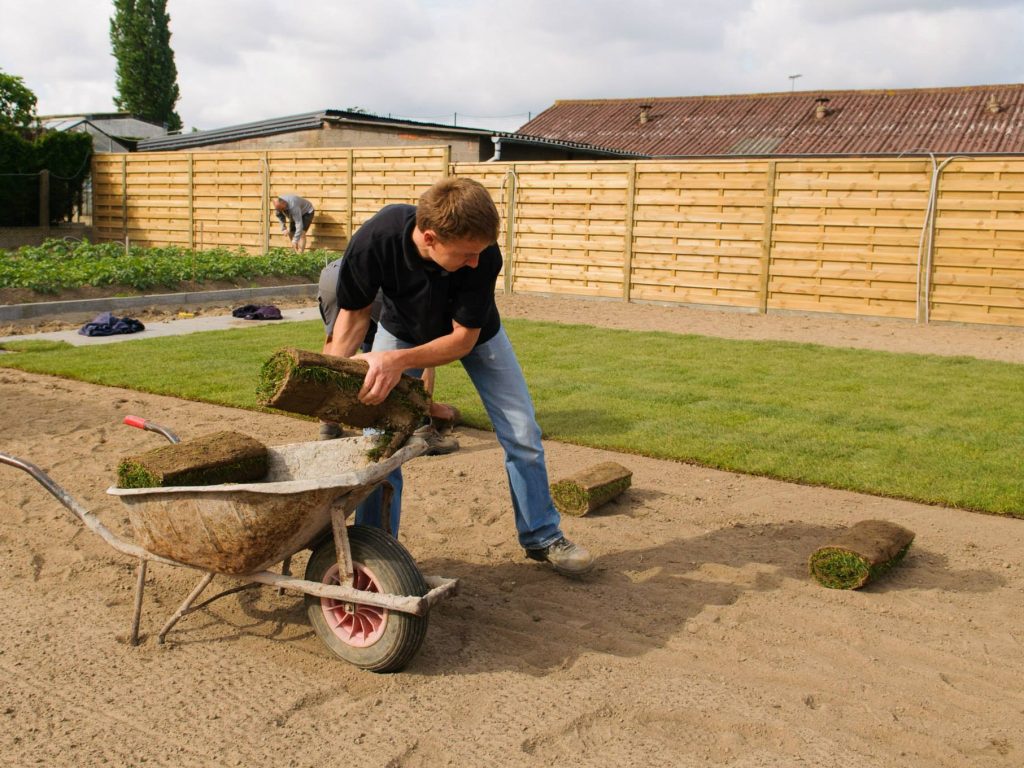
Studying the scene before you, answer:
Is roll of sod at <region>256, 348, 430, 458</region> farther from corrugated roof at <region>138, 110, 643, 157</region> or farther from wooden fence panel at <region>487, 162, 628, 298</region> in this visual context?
corrugated roof at <region>138, 110, 643, 157</region>

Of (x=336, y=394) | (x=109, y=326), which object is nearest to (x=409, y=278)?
(x=336, y=394)

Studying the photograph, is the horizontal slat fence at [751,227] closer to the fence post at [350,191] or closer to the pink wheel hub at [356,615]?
the fence post at [350,191]

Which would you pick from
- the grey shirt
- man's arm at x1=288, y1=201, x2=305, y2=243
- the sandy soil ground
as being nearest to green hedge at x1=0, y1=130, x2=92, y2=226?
the grey shirt

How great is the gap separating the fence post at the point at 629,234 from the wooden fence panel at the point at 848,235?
2313 millimetres

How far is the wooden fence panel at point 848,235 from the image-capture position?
44.6 feet

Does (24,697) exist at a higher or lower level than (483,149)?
lower

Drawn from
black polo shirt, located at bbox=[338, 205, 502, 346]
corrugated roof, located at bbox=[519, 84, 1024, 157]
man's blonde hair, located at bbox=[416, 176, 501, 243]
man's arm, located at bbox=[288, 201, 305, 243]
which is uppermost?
corrugated roof, located at bbox=[519, 84, 1024, 157]

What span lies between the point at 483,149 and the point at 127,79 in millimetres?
42612

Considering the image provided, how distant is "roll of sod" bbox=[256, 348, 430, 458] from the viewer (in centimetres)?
328

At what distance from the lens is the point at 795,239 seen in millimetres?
14477

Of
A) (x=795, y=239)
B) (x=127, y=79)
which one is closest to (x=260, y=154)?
(x=795, y=239)

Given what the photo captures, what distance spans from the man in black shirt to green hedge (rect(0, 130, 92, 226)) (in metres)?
22.6

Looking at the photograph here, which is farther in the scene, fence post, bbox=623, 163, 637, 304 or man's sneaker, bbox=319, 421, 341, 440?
fence post, bbox=623, 163, 637, 304

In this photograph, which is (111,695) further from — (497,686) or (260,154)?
(260,154)
